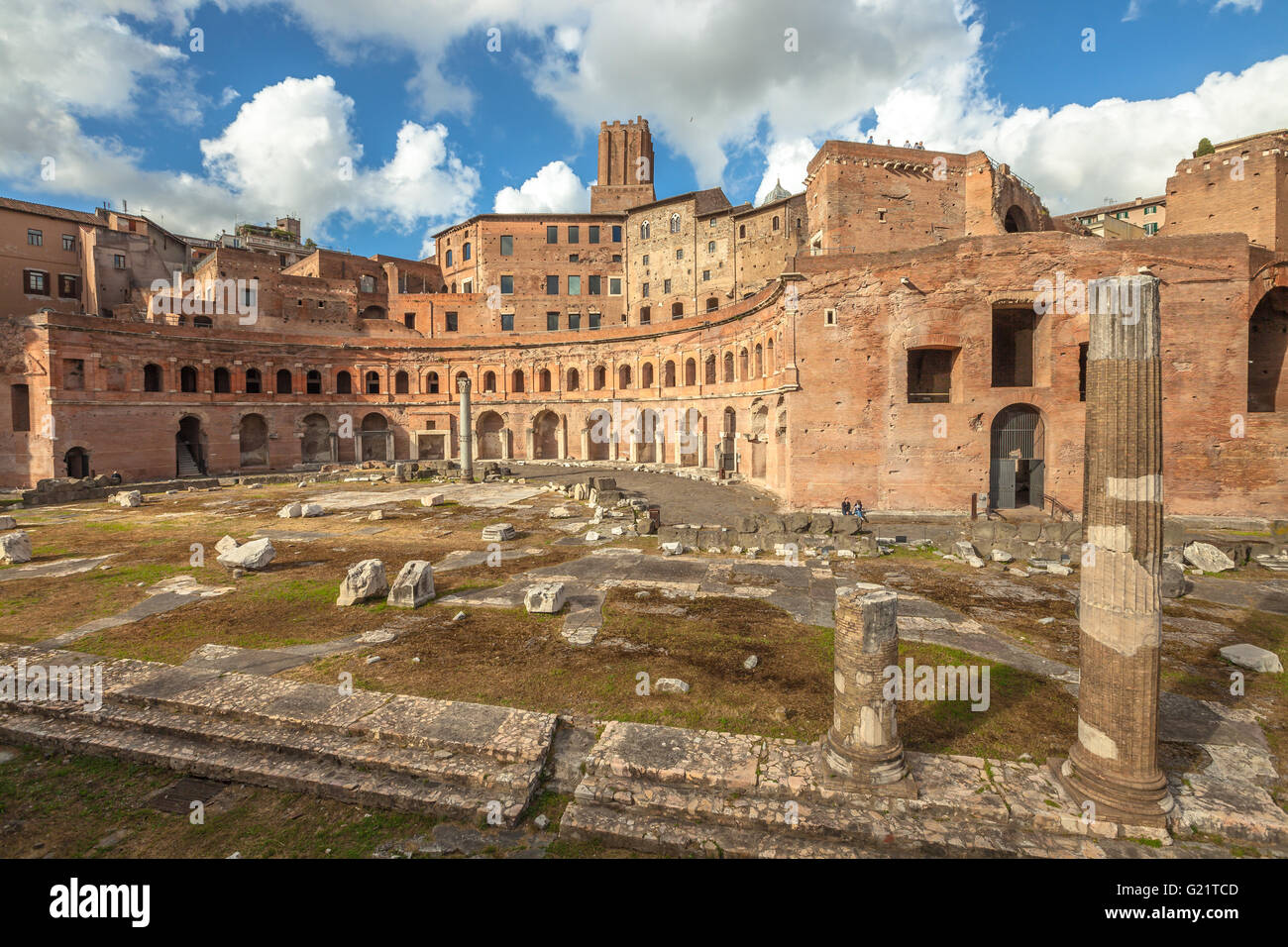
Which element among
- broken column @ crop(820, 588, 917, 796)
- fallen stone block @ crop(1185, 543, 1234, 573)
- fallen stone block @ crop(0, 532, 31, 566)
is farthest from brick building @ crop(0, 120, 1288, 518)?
fallen stone block @ crop(0, 532, 31, 566)

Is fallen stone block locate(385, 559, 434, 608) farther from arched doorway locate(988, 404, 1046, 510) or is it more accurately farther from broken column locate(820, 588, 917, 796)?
arched doorway locate(988, 404, 1046, 510)

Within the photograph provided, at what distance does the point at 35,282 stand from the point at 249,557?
4054cm

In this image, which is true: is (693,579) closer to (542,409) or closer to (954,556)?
(954,556)

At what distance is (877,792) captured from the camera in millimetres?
5508

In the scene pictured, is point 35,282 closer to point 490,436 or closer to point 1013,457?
point 490,436

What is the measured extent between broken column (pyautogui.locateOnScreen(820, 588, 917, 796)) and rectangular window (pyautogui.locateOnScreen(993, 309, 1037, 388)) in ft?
61.6

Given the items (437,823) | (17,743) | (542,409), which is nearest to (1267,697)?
(437,823)

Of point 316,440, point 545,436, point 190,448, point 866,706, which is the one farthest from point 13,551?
point 545,436

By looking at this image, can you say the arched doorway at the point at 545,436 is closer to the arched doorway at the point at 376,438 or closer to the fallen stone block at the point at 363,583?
the arched doorway at the point at 376,438

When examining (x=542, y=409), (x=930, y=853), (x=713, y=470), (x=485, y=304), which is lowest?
(x=930, y=853)

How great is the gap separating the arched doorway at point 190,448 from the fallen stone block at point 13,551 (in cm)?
2399

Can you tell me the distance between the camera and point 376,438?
137ft

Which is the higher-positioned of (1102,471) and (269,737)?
(1102,471)

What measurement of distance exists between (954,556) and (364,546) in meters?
15.5
